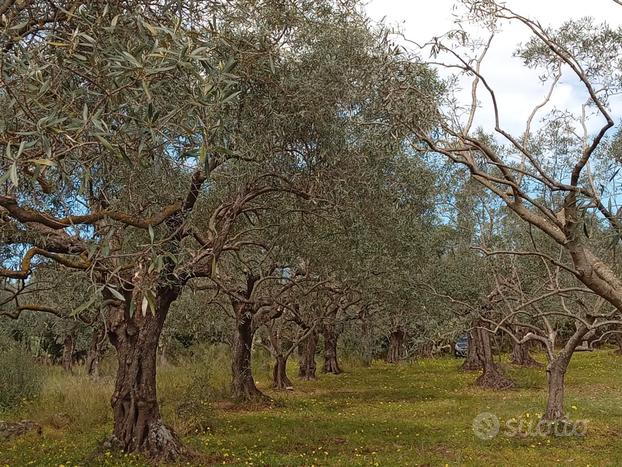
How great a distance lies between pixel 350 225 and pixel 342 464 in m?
4.63

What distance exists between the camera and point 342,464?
11.7m

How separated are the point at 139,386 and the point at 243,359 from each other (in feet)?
32.6

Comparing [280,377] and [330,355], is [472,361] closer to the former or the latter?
[330,355]

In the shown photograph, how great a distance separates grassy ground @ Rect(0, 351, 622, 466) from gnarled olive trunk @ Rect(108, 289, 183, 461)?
543 mm

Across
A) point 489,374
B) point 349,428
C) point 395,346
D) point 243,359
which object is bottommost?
point 349,428

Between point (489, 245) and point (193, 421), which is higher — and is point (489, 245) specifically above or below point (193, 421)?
above

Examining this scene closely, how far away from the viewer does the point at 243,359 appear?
21.7 m

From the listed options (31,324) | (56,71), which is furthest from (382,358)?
(56,71)

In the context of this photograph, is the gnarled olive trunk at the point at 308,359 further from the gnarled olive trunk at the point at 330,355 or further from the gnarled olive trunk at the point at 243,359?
the gnarled olive trunk at the point at 243,359

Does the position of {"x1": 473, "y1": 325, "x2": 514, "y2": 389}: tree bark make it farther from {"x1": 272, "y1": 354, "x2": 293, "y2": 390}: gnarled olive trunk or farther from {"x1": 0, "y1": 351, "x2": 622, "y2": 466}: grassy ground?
{"x1": 272, "y1": 354, "x2": 293, "y2": 390}: gnarled olive trunk

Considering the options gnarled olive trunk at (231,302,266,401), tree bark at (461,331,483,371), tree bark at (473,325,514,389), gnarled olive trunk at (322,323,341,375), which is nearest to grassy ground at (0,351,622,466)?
tree bark at (473,325,514,389)

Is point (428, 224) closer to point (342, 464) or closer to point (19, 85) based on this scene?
point (342, 464)

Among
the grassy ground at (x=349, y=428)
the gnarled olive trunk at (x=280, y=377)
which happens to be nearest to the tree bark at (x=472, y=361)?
the grassy ground at (x=349, y=428)

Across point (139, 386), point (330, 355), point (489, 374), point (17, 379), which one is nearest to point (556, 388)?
point (139, 386)
